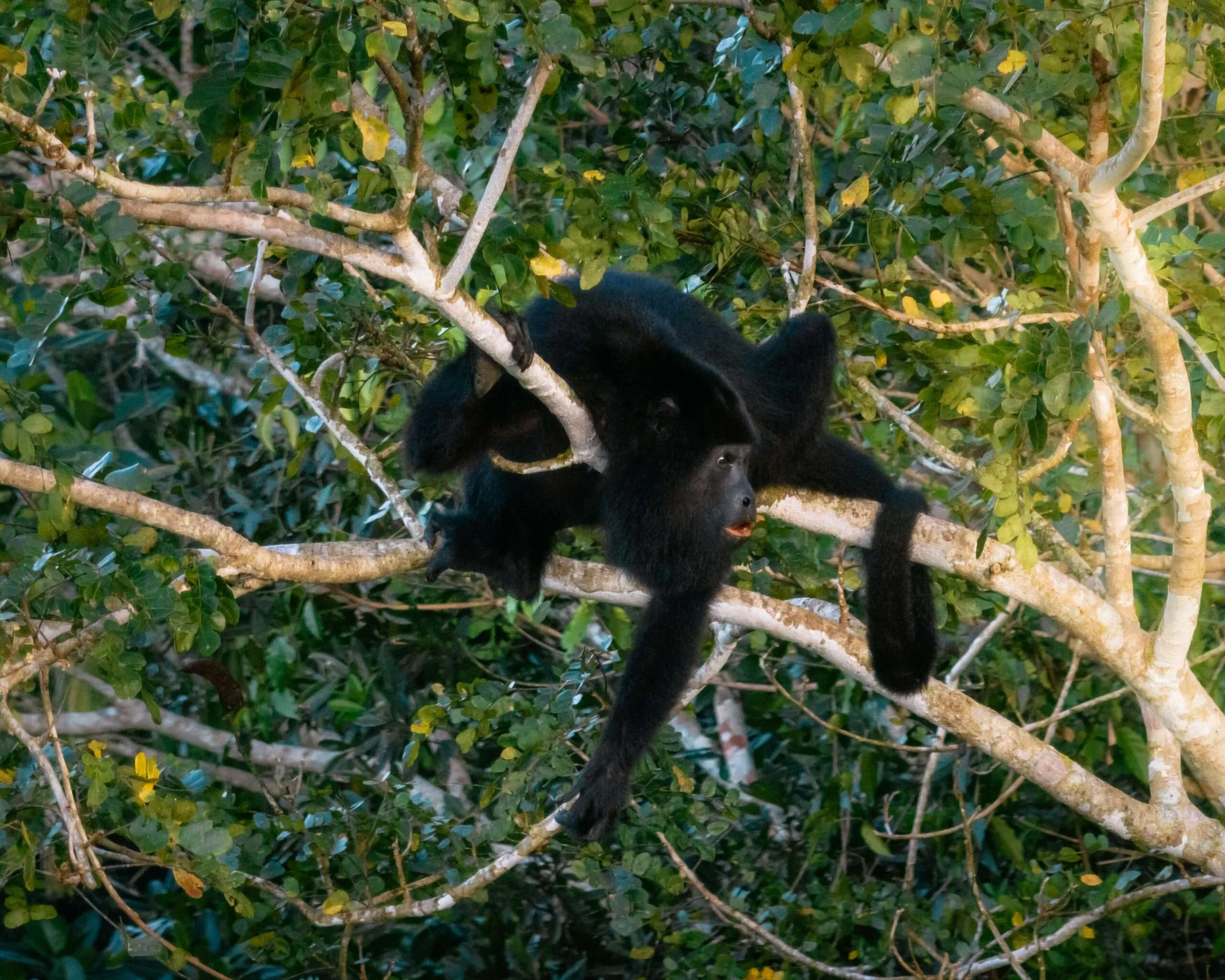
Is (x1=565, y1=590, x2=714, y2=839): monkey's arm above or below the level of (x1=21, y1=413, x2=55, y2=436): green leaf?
below

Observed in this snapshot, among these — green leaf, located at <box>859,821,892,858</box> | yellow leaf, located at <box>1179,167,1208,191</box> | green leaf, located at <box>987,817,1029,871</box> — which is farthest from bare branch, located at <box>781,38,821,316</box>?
green leaf, located at <box>987,817,1029,871</box>

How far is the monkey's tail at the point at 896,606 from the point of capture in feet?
9.45

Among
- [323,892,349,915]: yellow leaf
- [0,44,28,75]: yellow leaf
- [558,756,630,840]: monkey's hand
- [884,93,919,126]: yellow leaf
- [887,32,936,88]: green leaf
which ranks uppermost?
[887,32,936,88]: green leaf

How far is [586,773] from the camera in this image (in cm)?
321

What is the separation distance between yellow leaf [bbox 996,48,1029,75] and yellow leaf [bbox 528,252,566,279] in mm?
932

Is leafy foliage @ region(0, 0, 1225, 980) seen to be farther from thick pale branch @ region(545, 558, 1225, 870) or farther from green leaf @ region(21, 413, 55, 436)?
thick pale branch @ region(545, 558, 1225, 870)

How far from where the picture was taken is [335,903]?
3.07 meters

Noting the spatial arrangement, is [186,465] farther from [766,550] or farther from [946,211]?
[946,211]

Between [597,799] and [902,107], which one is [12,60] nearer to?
[902,107]

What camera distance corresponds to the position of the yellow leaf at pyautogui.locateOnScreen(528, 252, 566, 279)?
250cm

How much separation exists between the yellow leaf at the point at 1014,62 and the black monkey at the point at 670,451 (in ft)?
2.38

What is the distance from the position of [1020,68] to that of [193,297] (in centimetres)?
374

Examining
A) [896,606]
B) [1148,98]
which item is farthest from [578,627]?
[1148,98]

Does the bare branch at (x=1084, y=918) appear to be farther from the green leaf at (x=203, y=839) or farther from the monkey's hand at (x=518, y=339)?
the monkey's hand at (x=518, y=339)
